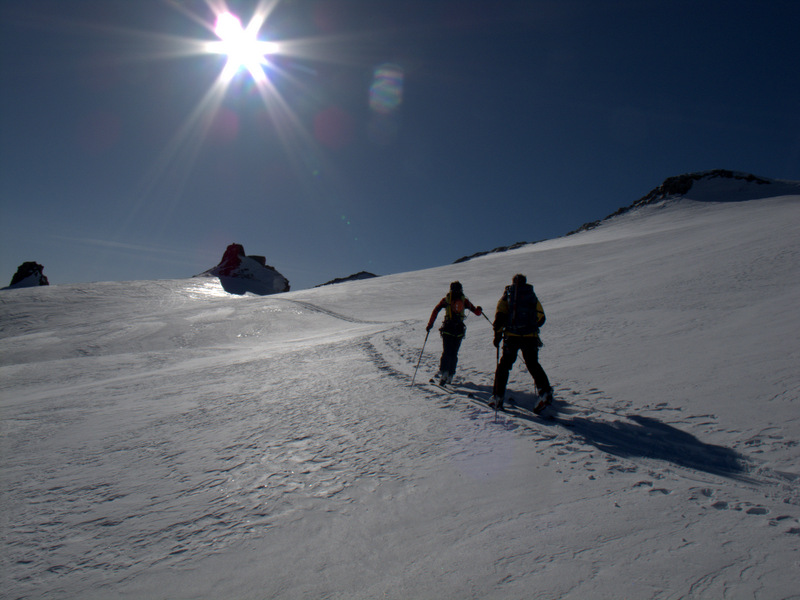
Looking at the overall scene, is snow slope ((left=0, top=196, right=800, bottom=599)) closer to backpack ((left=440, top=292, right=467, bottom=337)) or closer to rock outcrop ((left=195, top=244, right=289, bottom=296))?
backpack ((left=440, top=292, right=467, bottom=337))

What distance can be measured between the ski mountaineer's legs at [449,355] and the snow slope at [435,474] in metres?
0.44

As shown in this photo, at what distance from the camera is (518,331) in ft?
19.9

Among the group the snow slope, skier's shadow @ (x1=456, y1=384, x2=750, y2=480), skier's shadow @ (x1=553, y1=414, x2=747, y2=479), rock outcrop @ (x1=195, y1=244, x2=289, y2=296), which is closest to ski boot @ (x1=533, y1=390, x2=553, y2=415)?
skier's shadow @ (x1=456, y1=384, x2=750, y2=480)

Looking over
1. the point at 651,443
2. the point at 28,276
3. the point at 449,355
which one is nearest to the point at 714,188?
the point at 449,355

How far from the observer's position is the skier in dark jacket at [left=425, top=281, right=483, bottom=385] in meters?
7.87

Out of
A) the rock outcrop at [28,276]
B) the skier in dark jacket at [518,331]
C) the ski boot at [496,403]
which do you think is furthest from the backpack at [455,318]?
the rock outcrop at [28,276]

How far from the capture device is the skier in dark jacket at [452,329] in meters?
7.87

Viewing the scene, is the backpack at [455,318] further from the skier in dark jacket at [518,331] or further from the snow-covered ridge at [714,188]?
the snow-covered ridge at [714,188]

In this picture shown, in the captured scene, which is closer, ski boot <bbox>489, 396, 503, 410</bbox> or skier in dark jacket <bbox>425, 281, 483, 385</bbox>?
ski boot <bbox>489, 396, 503, 410</bbox>

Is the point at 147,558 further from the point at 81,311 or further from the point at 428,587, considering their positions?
the point at 81,311

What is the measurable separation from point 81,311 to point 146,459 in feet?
85.2

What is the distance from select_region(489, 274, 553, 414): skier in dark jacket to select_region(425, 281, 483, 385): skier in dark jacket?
1466 millimetres

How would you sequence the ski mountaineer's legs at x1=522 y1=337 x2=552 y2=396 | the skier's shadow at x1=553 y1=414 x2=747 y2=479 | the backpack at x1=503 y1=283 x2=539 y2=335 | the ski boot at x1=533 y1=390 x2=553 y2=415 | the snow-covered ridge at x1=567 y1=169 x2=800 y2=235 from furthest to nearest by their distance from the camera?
the snow-covered ridge at x1=567 y1=169 x2=800 y2=235 < the backpack at x1=503 y1=283 x2=539 y2=335 < the ski mountaineer's legs at x1=522 y1=337 x2=552 y2=396 < the ski boot at x1=533 y1=390 x2=553 y2=415 < the skier's shadow at x1=553 y1=414 x2=747 y2=479

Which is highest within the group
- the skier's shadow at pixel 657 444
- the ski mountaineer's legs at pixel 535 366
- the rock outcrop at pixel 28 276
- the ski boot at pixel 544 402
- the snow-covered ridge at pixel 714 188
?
the rock outcrop at pixel 28 276
